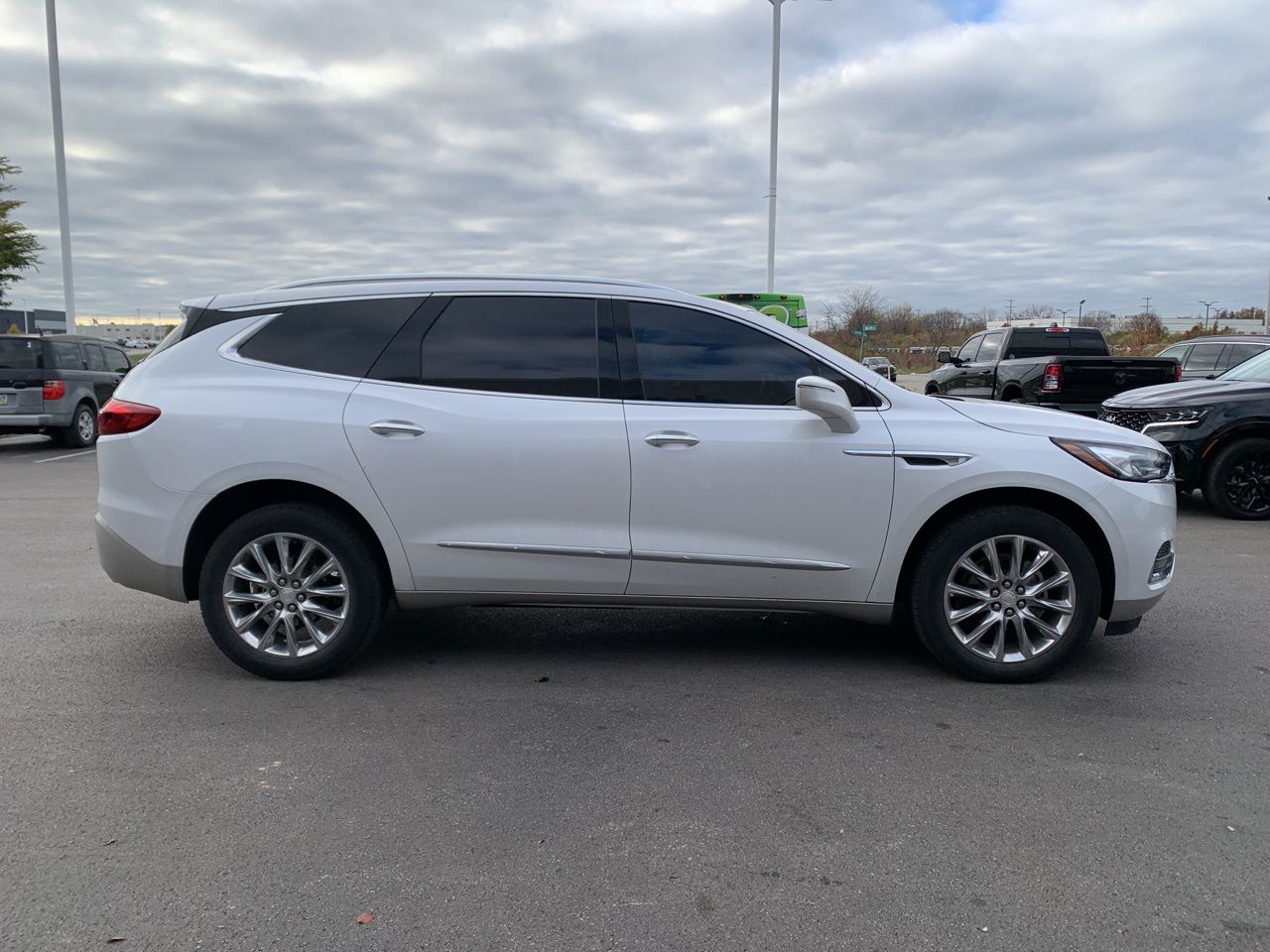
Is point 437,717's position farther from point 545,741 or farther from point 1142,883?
point 1142,883

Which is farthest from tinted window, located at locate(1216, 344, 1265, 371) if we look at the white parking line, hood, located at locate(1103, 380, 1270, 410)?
the white parking line

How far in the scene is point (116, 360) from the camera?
16375 mm

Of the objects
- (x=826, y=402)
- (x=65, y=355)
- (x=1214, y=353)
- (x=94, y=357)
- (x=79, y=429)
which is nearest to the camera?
(x=826, y=402)

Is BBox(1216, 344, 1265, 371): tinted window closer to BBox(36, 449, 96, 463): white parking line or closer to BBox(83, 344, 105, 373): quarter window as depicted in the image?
BBox(36, 449, 96, 463): white parking line

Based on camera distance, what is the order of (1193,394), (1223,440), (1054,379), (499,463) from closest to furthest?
1. (499,463)
2. (1223,440)
3. (1193,394)
4. (1054,379)

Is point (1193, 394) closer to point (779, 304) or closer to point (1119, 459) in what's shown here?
point (1119, 459)

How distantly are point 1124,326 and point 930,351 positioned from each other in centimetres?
2558

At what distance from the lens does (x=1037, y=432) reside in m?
4.42

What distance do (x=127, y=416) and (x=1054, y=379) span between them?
12093mm

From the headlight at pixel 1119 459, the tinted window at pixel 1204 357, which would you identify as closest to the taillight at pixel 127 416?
the headlight at pixel 1119 459

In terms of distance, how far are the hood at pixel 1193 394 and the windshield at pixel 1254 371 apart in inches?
9.0

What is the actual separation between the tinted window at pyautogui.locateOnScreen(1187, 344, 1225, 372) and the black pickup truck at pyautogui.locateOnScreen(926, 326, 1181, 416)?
1.41 meters

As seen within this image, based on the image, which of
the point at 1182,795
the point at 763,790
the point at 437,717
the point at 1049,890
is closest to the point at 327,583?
the point at 437,717

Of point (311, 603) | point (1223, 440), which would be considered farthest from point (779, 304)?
point (311, 603)
